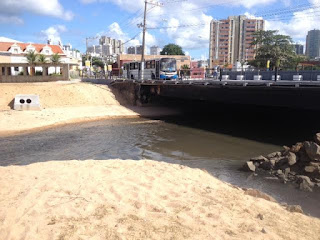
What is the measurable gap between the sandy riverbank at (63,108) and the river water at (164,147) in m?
3.07

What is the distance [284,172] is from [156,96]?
1213 inches

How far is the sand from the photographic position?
21.4 feet

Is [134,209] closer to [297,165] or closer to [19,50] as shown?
[297,165]

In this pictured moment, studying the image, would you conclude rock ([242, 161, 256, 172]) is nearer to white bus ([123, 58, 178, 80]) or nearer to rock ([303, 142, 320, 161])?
rock ([303, 142, 320, 161])

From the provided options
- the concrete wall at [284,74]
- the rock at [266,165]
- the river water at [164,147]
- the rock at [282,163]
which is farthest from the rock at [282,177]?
the concrete wall at [284,74]

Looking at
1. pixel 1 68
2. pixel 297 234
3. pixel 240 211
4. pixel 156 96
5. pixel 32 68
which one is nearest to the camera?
pixel 297 234

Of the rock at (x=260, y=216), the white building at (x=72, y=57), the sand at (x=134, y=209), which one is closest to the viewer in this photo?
the sand at (x=134, y=209)

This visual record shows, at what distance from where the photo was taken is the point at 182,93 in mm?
36375

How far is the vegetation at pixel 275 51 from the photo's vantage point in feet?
215

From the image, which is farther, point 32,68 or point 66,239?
point 32,68

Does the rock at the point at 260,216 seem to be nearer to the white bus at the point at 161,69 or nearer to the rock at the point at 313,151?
the rock at the point at 313,151

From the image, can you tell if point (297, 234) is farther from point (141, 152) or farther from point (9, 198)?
point (141, 152)

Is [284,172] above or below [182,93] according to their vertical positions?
below

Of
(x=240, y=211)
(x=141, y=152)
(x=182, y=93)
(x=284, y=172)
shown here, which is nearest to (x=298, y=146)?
(x=284, y=172)
